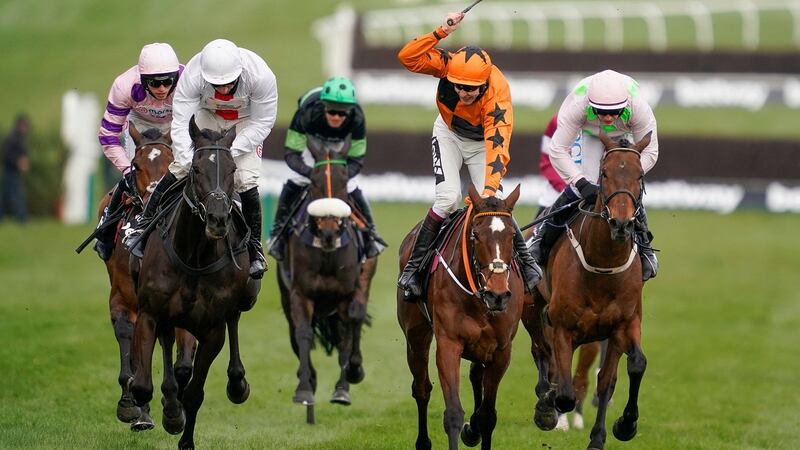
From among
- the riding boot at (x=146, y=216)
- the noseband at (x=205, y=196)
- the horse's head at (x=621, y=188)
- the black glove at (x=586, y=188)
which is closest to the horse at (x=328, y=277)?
the riding boot at (x=146, y=216)

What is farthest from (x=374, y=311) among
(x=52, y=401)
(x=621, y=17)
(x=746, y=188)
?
(x=621, y=17)

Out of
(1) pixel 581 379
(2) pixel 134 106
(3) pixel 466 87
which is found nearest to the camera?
(3) pixel 466 87

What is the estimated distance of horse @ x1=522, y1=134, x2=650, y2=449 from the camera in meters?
8.88

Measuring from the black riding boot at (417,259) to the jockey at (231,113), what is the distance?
95 cm

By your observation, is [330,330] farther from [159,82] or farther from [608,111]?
[608,111]

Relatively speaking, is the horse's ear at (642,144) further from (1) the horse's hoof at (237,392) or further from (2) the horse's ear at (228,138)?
(1) the horse's hoof at (237,392)

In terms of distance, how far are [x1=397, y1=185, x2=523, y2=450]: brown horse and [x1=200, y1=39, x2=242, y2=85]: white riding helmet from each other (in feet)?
5.61

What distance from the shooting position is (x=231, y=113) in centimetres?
934

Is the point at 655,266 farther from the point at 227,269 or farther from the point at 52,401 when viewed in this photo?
the point at 52,401

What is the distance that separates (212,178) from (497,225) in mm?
1692

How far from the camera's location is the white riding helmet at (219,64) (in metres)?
8.81

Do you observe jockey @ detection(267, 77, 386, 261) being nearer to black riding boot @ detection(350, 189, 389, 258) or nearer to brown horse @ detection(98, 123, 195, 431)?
black riding boot @ detection(350, 189, 389, 258)

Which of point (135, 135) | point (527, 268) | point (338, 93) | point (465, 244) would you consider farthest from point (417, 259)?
point (338, 93)

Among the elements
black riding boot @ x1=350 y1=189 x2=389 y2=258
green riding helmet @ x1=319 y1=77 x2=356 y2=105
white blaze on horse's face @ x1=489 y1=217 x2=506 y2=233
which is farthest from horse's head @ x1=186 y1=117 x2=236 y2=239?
black riding boot @ x1=350 y1=189 x2=389 y2=258
